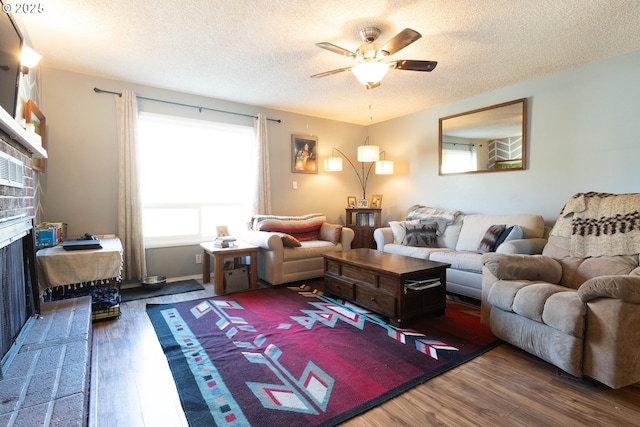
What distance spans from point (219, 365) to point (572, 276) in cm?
268

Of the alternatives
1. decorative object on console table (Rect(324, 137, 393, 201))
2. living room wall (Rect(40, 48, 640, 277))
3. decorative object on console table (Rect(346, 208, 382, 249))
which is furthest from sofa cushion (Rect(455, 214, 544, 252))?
decorative object on console table (Rect(324, 137, 393, 201))

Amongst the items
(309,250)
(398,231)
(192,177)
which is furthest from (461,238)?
(192,177)

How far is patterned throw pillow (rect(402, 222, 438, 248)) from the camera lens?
12.7 feet

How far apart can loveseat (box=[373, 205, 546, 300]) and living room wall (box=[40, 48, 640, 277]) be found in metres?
0.33

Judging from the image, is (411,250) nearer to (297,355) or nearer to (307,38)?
(297,355)

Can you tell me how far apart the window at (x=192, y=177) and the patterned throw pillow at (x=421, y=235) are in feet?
7.41

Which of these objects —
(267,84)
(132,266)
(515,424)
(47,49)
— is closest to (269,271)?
(132,266)

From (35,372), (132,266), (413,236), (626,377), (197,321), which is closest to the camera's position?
(35,372)

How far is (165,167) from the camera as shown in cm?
392

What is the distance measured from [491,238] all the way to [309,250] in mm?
2038

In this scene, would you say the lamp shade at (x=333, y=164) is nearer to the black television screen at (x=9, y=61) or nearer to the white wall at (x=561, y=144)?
the white wall at (x=561, y=144)

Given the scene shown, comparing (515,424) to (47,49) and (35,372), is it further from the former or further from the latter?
(47,49)

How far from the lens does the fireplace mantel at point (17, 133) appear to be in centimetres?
131

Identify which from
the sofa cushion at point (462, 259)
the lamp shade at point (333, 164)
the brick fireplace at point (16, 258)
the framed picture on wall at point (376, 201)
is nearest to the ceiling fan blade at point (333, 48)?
the brick fireplace at point (16, 258)
